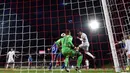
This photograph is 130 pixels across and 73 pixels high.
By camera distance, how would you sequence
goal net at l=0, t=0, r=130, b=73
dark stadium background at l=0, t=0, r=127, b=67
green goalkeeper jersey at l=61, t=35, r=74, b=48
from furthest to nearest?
dark stadium background at l=0, t=0, r=127, b=67 < goal net at l=0, t=0, r=130, b=73 < green goalkeeper jersey at l=61, t=35, r=74, b=48

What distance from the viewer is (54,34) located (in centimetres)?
2553

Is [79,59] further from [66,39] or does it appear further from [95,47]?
[95,47]

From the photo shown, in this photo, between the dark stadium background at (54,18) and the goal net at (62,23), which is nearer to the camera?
the goal net at (62,23)

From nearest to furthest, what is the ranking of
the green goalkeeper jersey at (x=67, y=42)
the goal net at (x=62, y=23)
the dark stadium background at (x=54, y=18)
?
the green goalkeeper jersey at (x=67, y=42) < the goal net at (x=62, y=23) < the dark stadium background at (x=54, y=18)

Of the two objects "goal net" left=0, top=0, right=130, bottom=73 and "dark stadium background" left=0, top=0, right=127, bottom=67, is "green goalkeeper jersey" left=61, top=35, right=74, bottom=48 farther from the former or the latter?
"dark stadium background" left=0, top=0, right=127, bottom=67

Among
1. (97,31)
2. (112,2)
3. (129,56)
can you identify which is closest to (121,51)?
(129,56)

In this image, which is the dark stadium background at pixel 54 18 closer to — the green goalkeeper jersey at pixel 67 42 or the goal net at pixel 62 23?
the goal net at pixel 62 23

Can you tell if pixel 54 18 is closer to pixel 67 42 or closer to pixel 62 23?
pixel 62 23

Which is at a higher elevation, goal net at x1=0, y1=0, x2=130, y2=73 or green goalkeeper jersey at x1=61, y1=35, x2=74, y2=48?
goal net at x1=0, y1=0, x2=130, y2=73

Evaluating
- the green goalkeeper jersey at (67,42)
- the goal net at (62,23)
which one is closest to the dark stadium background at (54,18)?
the goal net at (62,23)

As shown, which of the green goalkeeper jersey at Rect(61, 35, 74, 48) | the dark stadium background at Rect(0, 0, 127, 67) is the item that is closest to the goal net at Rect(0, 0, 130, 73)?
the dark stadium background at Rect(0, 0, 127, 67)

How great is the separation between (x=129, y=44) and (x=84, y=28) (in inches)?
521

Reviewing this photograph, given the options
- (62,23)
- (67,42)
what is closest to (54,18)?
(62,23)

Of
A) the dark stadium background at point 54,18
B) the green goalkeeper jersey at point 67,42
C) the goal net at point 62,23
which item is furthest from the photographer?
the dark stadium background at point 54,18
